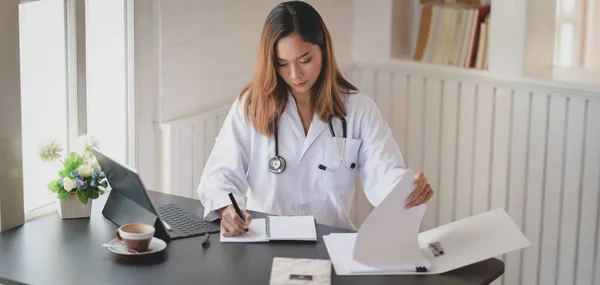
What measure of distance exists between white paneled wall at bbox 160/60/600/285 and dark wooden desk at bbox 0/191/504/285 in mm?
892

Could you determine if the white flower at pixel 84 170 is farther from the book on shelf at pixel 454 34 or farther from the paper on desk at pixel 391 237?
the book on shelf at pixel 454 34

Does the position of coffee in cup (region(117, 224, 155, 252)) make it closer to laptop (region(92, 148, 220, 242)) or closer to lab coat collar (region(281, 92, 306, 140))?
laptop (region(92, 148, 220, 242))

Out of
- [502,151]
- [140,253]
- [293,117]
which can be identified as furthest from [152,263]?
[502,151]

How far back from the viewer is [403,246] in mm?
2488

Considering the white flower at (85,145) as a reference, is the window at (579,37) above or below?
above

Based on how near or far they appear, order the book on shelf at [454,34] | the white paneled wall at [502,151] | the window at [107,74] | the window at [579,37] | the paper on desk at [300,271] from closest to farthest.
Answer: the paper on desk at [300,271], the window at [107,74], the white paneled wall at [502,151], the book on shelf at [454,34], the window at [579,37]

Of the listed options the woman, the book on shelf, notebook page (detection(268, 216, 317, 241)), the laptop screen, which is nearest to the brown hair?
the woman

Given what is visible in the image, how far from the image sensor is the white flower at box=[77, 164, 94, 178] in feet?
9.29

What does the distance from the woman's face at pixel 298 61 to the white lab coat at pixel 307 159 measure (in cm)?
14

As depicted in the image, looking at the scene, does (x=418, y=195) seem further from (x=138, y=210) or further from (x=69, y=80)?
(x=69, y=80)

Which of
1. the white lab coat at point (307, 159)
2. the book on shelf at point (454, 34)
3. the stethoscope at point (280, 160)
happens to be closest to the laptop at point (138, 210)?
the white lab coat at point (307, 159)

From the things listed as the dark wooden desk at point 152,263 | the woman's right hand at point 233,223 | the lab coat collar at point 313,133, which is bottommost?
the dark wooden desk at point 152,263

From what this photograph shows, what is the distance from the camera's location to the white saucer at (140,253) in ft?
8.24

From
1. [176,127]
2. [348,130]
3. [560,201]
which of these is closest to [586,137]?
[560,201]
